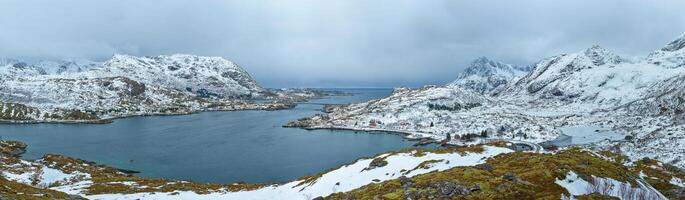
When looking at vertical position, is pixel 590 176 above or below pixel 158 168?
above

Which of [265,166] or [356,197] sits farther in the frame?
[265,166]

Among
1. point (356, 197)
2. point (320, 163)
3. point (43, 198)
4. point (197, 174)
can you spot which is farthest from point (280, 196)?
point (320, 163)

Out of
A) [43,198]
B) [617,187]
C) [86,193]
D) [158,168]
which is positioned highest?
[617,187]

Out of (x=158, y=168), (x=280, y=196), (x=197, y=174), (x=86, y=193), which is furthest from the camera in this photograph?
(x=158, y=168)

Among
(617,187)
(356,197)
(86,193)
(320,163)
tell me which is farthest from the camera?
(320,163)

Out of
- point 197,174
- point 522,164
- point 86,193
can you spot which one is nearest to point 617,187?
point 522,164

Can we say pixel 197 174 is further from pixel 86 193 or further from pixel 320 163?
pixel 86 193

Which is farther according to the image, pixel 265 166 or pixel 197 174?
pixel 265 166

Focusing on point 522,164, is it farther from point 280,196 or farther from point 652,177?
point 280,196

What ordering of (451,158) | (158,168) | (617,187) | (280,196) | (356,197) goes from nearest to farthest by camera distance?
(617,187), (356,197), (451,158), (280,196), (158,168)
